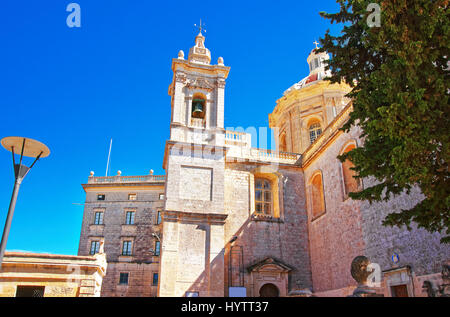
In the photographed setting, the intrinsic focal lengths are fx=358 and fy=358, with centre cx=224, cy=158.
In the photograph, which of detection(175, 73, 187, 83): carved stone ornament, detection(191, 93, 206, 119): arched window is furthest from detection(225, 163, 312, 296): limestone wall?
detection(175, 73, 187, 83): carved stone ornament

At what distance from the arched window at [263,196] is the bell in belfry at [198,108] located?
465 centimetres

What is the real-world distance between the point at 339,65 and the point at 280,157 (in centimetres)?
1264

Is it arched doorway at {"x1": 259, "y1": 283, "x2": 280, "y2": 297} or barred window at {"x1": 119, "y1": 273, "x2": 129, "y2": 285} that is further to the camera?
barred window at {"x1": 119, "y1": 273, "x2": 129, "y2": 285}

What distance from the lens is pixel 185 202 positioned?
16.4 meters

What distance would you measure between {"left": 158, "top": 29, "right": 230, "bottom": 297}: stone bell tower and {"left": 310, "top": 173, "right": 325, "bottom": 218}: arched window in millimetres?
4690

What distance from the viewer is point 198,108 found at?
1888 cm

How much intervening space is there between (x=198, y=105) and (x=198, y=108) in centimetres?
28

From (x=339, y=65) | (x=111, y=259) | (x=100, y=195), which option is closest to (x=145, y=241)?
(x=111, y=259)

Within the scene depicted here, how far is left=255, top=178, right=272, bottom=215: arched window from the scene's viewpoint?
727 inches

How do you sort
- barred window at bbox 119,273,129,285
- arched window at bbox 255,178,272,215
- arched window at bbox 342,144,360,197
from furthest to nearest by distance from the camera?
barred window at bbox 119,273,129,285, arched window at bbox 255,178,272,215, arched window at bbox 342,144,360,197

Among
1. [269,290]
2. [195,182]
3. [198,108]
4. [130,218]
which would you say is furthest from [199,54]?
[130,218]

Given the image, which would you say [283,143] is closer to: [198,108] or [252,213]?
[198,108]

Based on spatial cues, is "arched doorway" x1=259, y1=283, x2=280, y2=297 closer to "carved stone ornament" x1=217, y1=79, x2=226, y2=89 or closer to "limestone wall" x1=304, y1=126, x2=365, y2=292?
"limestone wall" x1=304, y1=126, x2=365, y2=292
